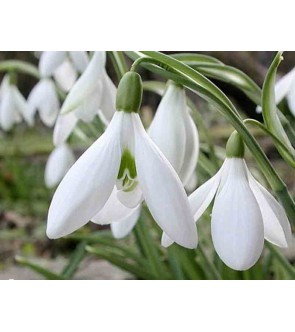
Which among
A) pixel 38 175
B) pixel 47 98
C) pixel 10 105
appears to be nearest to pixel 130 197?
pixel 47 98

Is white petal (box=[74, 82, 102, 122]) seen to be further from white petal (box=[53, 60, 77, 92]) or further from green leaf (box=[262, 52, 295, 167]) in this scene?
white petal (box=[53, 60, 77, 92])

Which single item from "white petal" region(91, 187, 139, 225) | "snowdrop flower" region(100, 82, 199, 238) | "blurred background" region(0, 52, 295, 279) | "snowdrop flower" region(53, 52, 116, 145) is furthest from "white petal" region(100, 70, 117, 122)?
"blurred background" region(0, 52, 295, 279)

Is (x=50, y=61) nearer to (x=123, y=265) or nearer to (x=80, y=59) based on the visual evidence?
(x=80, y=59)

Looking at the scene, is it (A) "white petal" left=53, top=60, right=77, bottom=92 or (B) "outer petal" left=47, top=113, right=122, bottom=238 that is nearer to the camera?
(B) "outer petal" left=47, top=113, right=122, bottom=238

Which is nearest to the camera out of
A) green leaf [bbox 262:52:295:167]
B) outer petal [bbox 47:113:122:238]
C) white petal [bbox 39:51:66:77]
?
outer petal [bbox 47:113:122:238]

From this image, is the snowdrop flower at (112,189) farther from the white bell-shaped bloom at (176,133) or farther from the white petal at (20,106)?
the white petal at (20,106)
